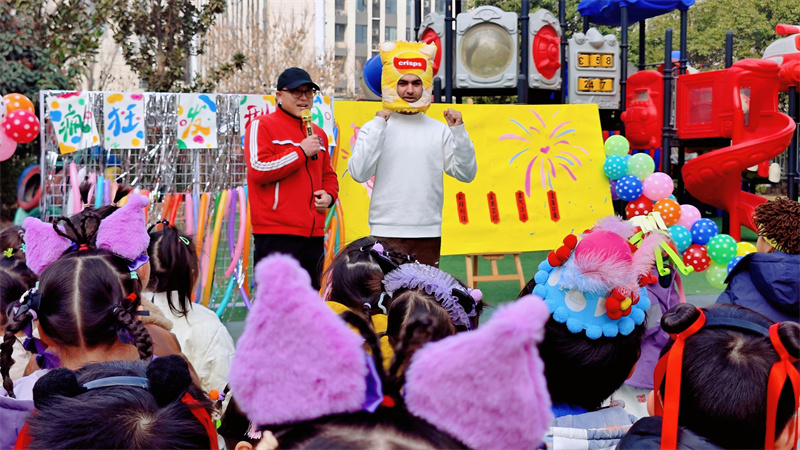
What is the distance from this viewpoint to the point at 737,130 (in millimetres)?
8312

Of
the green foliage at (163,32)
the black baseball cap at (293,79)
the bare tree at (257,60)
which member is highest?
the bare tree at (257,60)

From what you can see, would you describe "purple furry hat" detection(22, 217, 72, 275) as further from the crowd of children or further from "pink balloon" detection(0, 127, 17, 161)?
"pink balloon" detection(0, 127, 17, 161)

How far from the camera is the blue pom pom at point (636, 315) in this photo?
196cm

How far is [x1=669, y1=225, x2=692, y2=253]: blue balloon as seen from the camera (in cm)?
604

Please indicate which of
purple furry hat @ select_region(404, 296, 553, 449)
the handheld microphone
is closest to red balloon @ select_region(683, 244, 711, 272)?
the handheld microphone

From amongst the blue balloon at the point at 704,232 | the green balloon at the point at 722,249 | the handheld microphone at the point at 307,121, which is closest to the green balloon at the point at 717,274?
the green balloon at the point at 722,249

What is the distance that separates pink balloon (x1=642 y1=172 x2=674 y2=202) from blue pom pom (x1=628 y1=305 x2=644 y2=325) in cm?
504

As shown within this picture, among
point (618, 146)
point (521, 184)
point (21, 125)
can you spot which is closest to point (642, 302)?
point (21, 125)

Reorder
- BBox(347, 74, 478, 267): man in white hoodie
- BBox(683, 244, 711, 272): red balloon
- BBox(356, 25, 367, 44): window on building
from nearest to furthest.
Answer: BBox(347, 74, 478, 267): man in white hoodie → BBox(683, 244, 711, 272): red balloon → BBox(356, 25, 367, 44): window on building

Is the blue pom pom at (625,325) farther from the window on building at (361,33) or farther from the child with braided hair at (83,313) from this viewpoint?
the window on building at (361,33)

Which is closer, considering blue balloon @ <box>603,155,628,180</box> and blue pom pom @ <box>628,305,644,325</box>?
blue pom pom @ <box>628,305,644,325</box>

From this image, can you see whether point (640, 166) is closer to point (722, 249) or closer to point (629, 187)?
point (629, 187)

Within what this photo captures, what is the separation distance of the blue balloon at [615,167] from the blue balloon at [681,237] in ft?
2.34

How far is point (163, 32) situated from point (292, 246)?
20.5 feet
